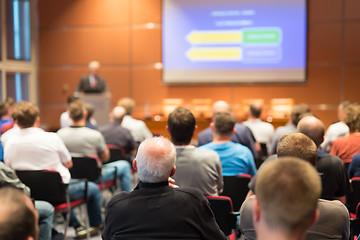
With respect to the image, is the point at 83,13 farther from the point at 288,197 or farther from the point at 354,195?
the point at 288,197

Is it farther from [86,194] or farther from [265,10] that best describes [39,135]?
[265,10]

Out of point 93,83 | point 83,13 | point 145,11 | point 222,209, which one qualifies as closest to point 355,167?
point 222,209

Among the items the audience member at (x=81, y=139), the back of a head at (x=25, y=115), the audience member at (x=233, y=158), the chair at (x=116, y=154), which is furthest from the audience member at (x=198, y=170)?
the chair at (x=116, y=154)

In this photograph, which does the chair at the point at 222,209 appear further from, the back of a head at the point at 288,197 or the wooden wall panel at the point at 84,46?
the wooden wall panel at the point at 84,46

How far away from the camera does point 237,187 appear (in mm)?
3574

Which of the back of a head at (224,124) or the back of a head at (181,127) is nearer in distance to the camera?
the back of a head at (181,127)

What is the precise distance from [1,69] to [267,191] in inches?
358

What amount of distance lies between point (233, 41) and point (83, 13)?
3.67 m

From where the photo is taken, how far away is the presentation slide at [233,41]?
30.1 ft

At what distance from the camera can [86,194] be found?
4383 mm

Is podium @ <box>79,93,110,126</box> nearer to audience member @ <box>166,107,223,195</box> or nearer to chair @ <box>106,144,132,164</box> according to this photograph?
chair @ <box>106,144,132,164</box>

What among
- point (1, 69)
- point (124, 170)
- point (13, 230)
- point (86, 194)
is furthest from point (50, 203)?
point (1, 69)

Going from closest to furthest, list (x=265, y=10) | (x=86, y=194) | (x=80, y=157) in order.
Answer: (x=86, y=194) → (x=80, y=157) → (x=265, y=10)

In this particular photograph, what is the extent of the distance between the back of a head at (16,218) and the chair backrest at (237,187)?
249 cm
